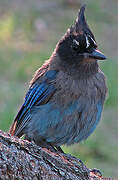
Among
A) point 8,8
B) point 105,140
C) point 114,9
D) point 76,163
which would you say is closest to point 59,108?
point 76,163

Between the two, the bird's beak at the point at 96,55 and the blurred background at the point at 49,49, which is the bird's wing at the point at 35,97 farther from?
the blurred background at the point at 49,49

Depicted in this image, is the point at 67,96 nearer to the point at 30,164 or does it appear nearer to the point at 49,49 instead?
the point at 30,164

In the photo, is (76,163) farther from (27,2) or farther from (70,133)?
(27,2)

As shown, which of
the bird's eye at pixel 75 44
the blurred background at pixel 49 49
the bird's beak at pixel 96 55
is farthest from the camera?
the blurred background at pixel 49 49

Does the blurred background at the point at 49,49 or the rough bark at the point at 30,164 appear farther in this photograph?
the blurred background at the point at 49,49

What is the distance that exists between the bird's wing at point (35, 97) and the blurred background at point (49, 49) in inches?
88.6

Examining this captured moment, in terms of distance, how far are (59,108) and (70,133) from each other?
0.85ft

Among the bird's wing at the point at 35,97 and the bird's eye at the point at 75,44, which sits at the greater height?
the bird's eye at the point at 75,44

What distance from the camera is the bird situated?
18.9ft

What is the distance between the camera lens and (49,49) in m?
13.6

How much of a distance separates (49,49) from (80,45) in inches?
304

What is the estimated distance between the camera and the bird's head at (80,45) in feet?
19.1

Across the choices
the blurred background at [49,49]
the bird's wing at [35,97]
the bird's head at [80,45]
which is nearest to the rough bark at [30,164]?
the bird's wing at [35,97]

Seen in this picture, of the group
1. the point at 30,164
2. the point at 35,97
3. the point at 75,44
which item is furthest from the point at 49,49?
the point at 30,164
